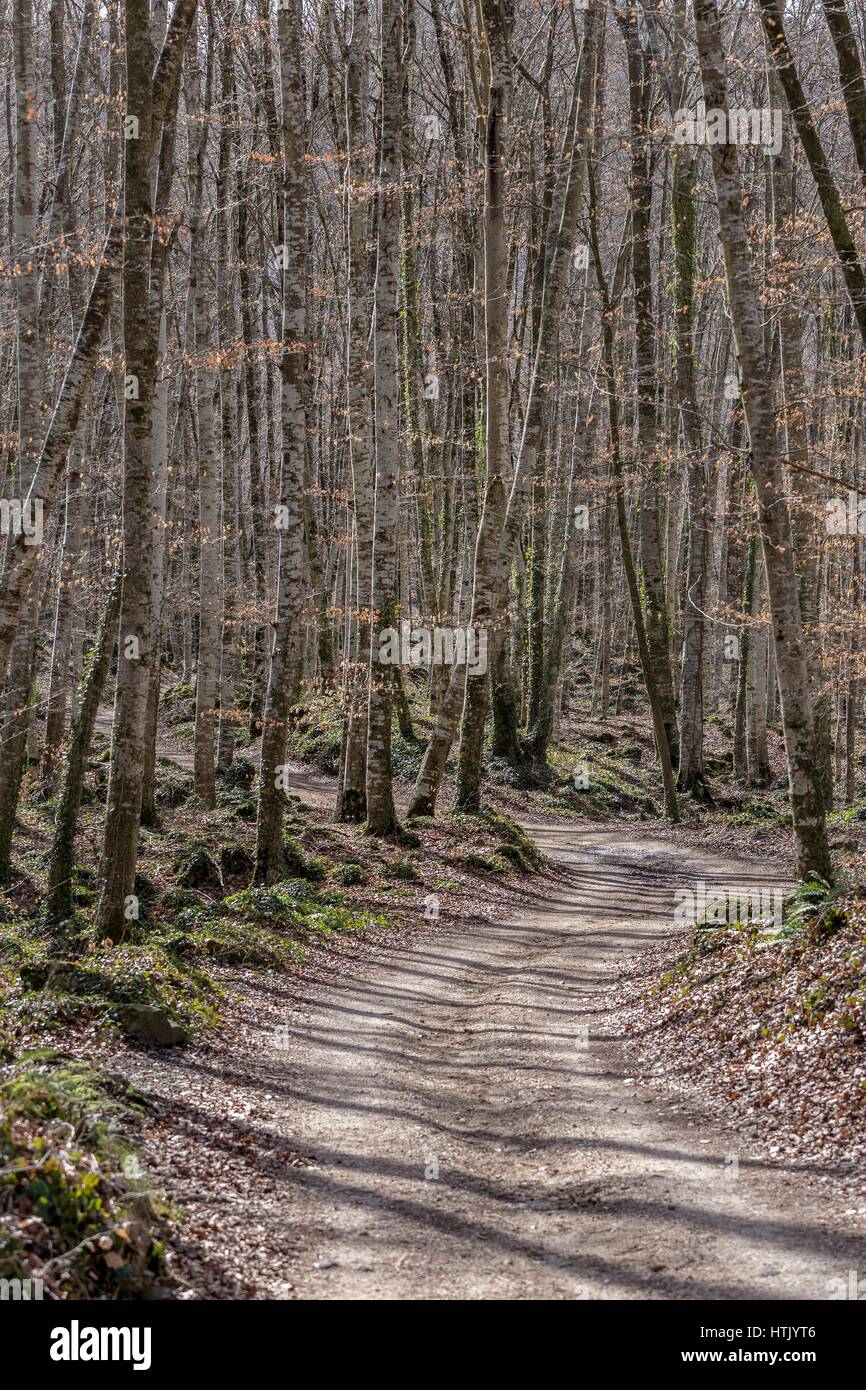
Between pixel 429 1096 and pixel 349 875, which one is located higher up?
pixel 349 875

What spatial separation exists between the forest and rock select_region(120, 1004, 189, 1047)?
0.03 m

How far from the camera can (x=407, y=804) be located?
19.6 m

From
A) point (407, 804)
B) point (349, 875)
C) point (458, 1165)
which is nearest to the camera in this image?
point (458, 1165)

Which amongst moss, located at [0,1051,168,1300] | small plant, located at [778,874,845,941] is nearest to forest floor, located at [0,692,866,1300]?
moss, located at [0,1051,168,1300]

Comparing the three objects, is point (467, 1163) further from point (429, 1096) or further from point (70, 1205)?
point (70, 1205)

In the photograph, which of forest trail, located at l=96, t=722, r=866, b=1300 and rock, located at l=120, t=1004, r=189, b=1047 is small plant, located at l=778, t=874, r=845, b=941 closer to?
forest trail, located at l=96, t=722, r=866, b=1300

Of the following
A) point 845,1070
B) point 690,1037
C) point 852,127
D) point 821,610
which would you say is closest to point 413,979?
point 690,1037

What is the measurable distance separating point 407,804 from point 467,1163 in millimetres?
13324

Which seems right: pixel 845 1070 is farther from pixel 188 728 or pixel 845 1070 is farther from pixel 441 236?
pixel 441 236

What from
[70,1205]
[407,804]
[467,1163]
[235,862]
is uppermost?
[70,1205]

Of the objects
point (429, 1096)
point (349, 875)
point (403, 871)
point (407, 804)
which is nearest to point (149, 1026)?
point (429, 1096)

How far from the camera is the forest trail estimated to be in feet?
16.0

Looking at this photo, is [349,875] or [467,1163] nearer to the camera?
[467,1163]
